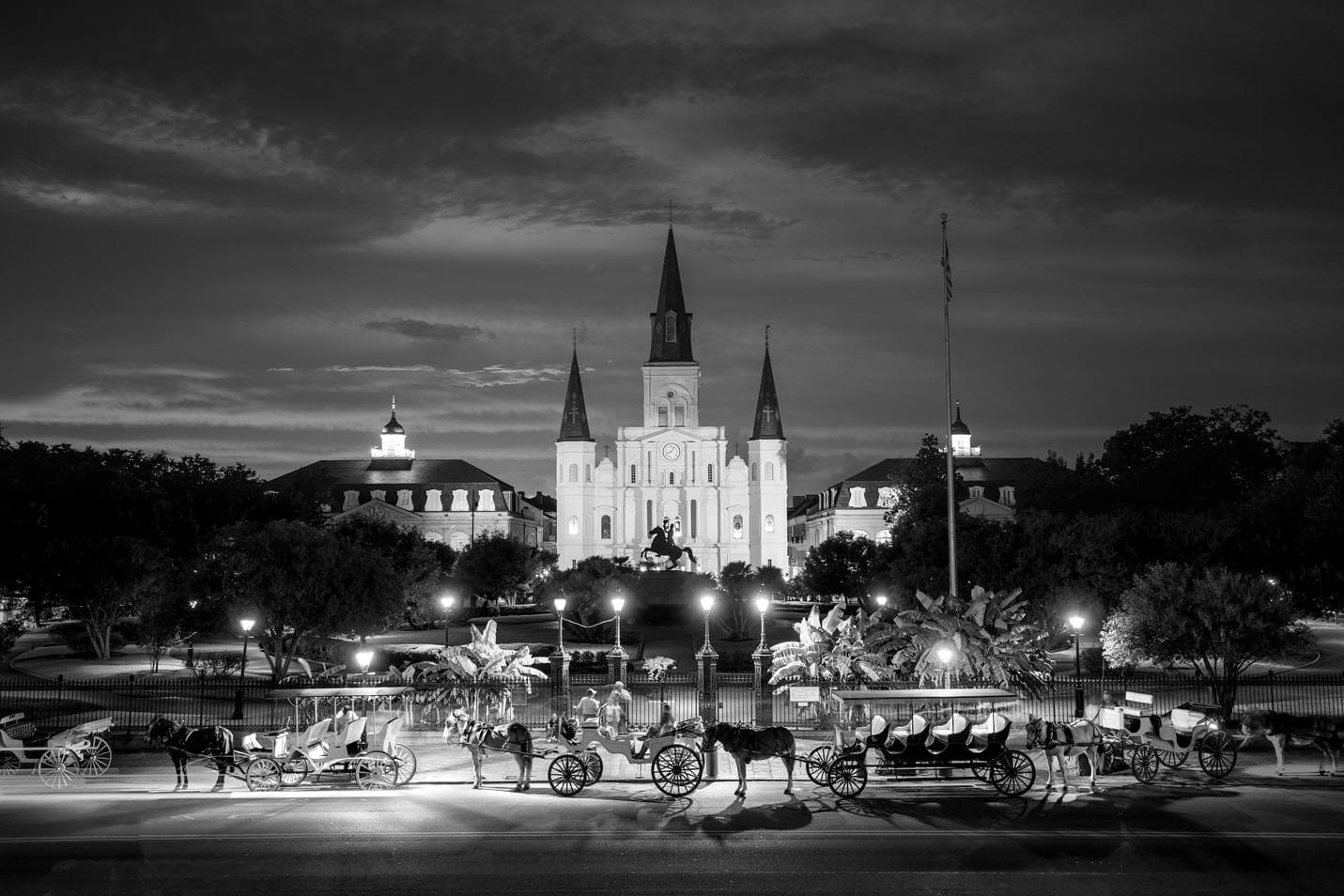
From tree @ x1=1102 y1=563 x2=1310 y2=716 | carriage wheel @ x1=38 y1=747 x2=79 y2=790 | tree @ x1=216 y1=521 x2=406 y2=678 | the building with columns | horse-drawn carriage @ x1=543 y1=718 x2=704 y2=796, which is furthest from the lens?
the building with columns

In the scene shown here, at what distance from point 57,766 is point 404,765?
5253 mm

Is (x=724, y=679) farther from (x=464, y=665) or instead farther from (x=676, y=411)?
(x=676, y=411)

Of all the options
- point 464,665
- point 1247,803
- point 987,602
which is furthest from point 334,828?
point 987,602

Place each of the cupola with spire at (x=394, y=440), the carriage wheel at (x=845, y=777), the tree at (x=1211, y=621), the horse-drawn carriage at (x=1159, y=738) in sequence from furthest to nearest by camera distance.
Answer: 1. the cupola with spire at (x=394, y=440)
2. the tree at (x=1211, y=621)
3. the horse-drawn carriage at (x=1159, y=738)
4. the carriage wheel at (x=845, y=777)

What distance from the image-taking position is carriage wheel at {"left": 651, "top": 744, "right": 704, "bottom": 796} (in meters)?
16.9

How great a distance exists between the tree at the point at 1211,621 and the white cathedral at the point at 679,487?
296 feet

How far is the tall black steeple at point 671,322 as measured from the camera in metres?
127

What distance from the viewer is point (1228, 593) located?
26703 mm

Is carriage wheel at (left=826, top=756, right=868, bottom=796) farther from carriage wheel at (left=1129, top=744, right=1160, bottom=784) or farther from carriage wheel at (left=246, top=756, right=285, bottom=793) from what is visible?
carriage wheel at (left=246, top=756, right=285, bottom=793)

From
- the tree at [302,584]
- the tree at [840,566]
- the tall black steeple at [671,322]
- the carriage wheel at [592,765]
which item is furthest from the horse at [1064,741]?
the tall black steeple at [671,322]

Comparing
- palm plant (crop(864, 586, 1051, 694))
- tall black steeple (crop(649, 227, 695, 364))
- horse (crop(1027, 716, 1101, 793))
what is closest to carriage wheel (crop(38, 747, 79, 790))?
horse (crop(1027, 716, 1101, 793))

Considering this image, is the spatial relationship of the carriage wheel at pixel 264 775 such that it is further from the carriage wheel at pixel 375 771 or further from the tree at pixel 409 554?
the tree at pixel 409 554

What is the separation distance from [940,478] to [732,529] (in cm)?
3347

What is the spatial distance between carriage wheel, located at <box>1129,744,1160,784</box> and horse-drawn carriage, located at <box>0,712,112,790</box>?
15.6 meters
